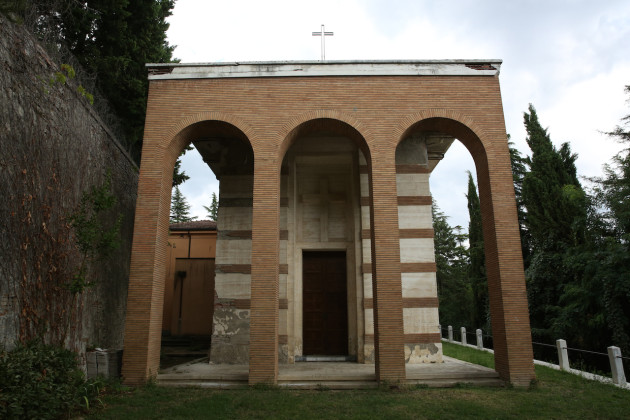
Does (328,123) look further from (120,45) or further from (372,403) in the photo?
(120,45)

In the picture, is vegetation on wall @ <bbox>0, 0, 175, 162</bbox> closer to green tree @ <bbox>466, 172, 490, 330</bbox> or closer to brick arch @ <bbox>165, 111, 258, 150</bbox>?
brick arch @ <bbox>165, 111, 258, 150</bbox>

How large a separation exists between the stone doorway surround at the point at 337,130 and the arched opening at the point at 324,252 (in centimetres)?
160

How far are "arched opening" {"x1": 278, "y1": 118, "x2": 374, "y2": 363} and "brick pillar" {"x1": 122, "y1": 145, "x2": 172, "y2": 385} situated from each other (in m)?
3.30

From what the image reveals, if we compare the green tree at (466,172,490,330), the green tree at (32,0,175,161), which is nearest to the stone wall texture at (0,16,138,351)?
the green tree at (32,0,175,161)

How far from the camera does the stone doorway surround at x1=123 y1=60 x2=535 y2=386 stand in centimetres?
830

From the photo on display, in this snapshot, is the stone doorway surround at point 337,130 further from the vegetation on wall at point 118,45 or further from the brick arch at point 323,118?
the vegetation on wall at point 118,45

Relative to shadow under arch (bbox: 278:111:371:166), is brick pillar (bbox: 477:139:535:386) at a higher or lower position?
lower

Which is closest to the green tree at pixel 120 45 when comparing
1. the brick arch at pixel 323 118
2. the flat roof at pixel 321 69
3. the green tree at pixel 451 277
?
the flat roof at pixel 321 69

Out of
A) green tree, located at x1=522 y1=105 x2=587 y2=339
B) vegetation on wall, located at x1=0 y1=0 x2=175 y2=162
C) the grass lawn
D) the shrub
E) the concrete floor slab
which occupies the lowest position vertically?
the grass lawn

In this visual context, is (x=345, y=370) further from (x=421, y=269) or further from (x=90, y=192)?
(x=90, y=192)

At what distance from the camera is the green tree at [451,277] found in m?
29.1

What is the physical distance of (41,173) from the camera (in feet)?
23.1

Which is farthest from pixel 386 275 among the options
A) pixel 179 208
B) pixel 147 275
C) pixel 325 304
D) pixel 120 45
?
pixel 179 208

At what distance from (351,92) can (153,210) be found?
5139 mm
